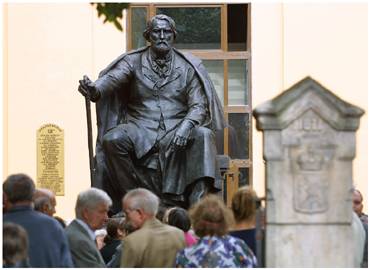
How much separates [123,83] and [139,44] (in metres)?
7.14

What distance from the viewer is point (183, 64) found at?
14445mm

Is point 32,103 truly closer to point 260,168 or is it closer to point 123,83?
point 260,168

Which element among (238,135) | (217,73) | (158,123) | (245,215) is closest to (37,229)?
(245,215)

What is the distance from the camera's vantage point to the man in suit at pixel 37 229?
9.33 meters

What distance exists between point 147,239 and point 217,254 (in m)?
0.61

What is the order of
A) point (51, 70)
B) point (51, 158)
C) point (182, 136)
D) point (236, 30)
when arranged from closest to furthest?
1. point (182, 136)
2. point (51, 158)
3. point (51, 70)
4. point (236, 30)

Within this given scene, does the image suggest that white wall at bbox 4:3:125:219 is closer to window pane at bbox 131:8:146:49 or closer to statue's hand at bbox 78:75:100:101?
window pane at bbox 131:8:146:49

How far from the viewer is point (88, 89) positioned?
1387 centimetres

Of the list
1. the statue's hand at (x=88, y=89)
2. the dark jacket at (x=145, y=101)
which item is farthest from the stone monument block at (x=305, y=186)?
the statue's hand at (x=88, y=89)

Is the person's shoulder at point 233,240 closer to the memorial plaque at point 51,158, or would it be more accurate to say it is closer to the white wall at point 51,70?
the memorial plaque at point 51,158

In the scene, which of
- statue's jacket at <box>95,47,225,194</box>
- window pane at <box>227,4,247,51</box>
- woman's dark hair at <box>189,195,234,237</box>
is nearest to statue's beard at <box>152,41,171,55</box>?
statue's jacket at <box>95,47,225,194</box>

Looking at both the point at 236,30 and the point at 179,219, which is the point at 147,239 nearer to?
the point at 179,219

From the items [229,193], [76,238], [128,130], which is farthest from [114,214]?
[229,193]

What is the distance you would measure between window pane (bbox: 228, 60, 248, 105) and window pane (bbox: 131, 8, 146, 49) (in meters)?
1.26
